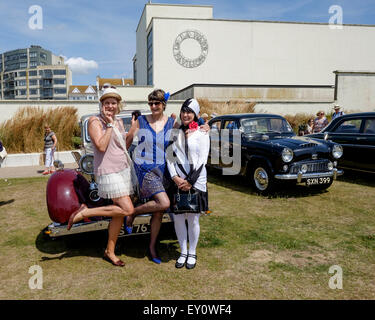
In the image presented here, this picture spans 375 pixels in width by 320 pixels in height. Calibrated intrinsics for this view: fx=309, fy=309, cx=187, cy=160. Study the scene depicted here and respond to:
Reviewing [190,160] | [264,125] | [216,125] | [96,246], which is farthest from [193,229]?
[216,125]

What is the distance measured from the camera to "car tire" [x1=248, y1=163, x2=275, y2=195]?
639 cm

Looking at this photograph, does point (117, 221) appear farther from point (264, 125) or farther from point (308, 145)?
point (264, 125)

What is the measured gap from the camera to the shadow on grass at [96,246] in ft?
12.8

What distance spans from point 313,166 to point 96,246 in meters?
4.48

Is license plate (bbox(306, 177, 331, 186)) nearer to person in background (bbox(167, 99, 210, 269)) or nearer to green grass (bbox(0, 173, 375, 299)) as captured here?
green grass (bbox(0, 173, 375, 299))

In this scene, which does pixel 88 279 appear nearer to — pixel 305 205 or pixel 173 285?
pixel 173 285

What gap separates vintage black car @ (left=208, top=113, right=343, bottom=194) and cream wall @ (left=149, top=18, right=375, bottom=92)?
26482mm

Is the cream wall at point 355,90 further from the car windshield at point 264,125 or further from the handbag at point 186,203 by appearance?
the handbag at point 186,203

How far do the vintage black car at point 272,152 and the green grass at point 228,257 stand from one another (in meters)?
0.56

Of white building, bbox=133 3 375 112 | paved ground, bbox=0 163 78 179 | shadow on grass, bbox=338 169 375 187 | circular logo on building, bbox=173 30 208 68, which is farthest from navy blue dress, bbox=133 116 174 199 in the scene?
circular logo on building, bbox=173 30 208 68

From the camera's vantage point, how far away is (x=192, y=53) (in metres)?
32.9

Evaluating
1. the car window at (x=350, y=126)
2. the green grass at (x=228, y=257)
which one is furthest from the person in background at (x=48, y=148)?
the car window at (x=350, y=126)

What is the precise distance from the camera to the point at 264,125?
7473mm
